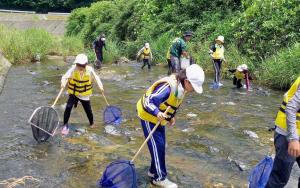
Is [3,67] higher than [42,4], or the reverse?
[42,4]

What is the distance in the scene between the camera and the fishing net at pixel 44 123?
7734 mm

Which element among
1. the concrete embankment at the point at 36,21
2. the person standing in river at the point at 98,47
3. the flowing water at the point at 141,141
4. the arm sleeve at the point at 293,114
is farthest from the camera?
the concrete embankment at the point at 36,21

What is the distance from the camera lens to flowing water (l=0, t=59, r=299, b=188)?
6.70 meters

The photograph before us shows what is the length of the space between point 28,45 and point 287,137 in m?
21.0

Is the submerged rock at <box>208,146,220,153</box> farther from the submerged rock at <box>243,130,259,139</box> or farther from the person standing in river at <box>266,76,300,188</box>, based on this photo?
the person standing in river at <box>266,76,300,188</box>

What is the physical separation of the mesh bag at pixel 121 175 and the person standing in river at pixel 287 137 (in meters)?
1.73

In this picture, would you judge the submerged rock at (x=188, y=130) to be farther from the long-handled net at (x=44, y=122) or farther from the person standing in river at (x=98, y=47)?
the person standing in river at (x=98, y=47)

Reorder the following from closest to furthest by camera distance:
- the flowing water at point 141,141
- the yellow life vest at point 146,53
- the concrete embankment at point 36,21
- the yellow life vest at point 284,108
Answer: the yellow life vest at point 284,108, the flowing water at point 141,141, the yellow life vest at point 146,53, the concrete embankment at point 36,21

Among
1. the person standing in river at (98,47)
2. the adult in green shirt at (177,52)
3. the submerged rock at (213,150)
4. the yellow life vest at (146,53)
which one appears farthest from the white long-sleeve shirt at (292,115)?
the person standing in river at (98,47)

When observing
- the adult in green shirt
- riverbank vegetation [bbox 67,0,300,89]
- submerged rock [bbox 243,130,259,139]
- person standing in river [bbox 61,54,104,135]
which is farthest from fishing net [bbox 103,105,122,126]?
riverbank vegetation [bbox 67,0,300,89]

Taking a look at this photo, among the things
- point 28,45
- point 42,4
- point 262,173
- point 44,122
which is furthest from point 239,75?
point 42,4

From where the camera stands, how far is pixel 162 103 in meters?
5.59

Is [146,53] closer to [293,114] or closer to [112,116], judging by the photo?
[112,116]

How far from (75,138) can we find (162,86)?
362 cm
